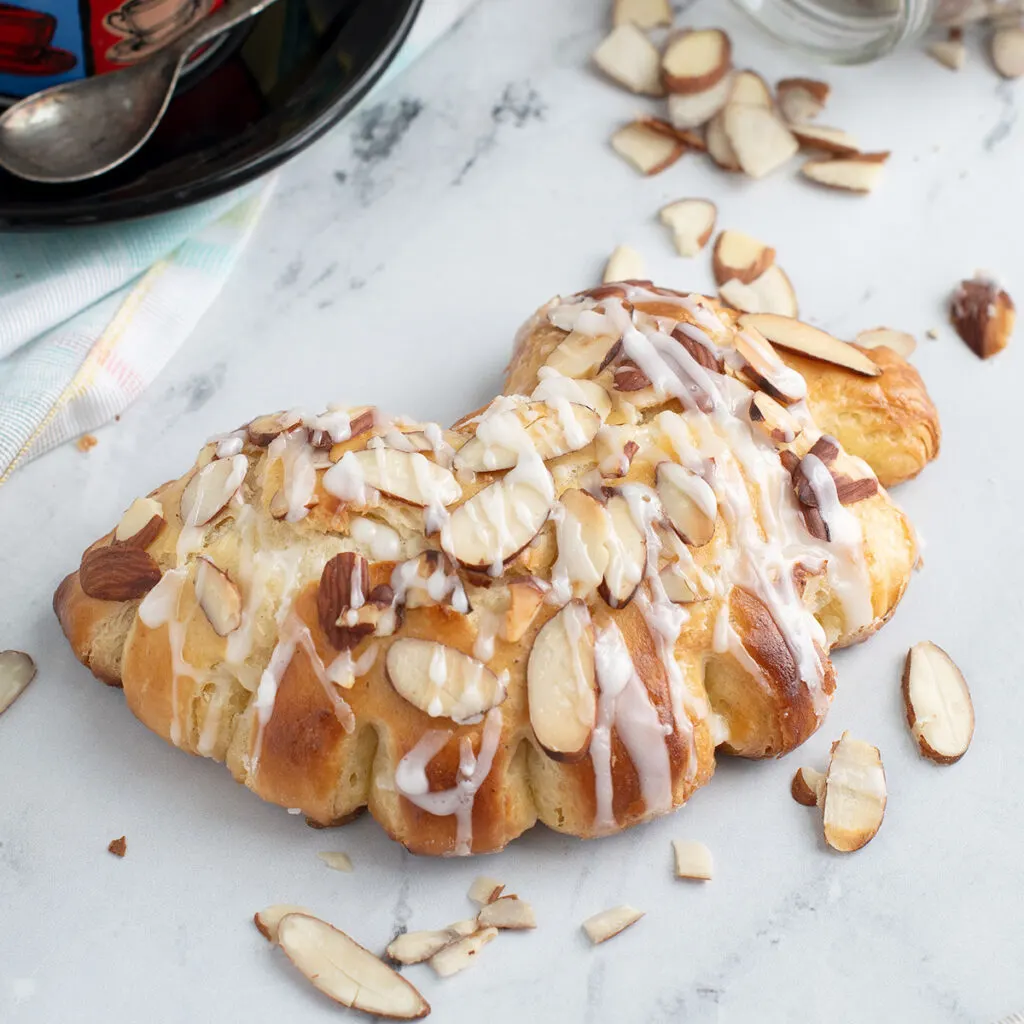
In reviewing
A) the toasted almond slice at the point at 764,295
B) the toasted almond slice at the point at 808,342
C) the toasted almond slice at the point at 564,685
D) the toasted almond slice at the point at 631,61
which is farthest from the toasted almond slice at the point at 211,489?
the toasted almond slice at the point at 631,61

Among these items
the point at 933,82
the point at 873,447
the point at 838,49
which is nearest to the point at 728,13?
the point at 838,49

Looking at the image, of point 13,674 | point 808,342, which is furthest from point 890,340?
point 13,674

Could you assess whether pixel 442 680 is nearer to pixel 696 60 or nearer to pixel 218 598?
pixel 218 598

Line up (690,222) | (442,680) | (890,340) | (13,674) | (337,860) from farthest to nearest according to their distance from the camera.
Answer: (690,222), (890,340), (13,674), (337,860), (442,680)

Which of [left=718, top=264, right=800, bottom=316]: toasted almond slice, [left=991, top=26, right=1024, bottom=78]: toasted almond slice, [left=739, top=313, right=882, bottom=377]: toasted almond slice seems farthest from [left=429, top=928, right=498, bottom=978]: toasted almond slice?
[left=991, top=26, right=1024, bottom=78]: toasted almond slice

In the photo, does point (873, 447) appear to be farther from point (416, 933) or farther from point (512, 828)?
point (416, 933)

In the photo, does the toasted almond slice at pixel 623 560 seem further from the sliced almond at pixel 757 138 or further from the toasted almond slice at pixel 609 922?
the sliced almond at pixel 757 138
